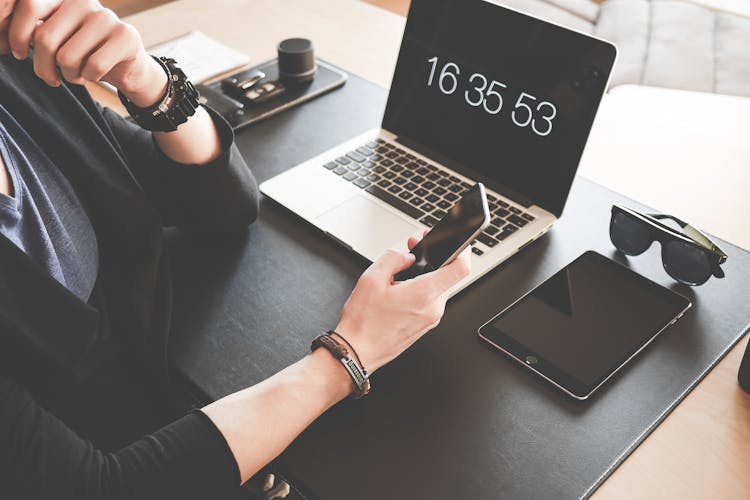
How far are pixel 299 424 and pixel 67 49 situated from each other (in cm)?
49

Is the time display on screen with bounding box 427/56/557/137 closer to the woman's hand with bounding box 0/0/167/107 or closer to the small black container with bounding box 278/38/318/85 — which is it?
the small black container with bounding box 278/38/318/85

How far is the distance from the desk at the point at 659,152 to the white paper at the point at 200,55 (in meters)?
0.05

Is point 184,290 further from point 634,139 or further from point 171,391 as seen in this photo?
point 634,139

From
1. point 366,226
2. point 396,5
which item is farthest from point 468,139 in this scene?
point 396,5

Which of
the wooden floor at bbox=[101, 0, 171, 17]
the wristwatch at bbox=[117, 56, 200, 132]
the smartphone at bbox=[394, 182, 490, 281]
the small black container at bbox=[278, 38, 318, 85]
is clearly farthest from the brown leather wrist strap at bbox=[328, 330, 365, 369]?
the wooden floor at bbox=[101, 0, 171, 17]

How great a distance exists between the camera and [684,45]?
2244mm

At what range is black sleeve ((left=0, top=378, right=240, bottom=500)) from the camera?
640 millimetres

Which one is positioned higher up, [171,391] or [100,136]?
[100,136]

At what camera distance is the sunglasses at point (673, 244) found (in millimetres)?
855

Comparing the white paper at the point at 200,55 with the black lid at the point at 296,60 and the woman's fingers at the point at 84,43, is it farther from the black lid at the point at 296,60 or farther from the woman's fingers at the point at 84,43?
the woman's fingers at the point at 84,43

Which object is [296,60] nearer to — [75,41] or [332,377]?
[75,41]

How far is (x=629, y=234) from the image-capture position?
0.93 metres

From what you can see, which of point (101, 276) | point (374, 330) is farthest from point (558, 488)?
point (101, 276)

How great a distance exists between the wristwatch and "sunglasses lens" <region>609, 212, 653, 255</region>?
0.61 m
